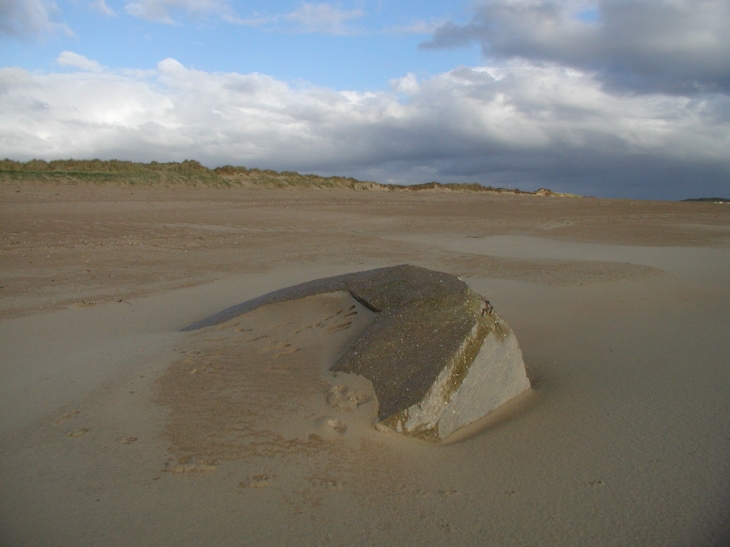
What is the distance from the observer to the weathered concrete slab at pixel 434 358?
3.39 metres

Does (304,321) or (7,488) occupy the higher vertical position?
(304,321)

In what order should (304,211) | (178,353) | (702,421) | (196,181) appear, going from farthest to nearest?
1. (196,181)
2. (304,211)
3. (178,353)
4. (702,421)

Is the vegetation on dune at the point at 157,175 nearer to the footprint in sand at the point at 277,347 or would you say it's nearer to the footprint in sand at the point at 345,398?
the footprint in sand at the point at 277,347

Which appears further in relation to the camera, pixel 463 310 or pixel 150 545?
pixel 463 310

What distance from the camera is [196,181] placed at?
83.9ft

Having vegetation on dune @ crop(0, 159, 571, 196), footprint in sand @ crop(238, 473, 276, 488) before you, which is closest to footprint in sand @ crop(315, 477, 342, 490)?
footprint in sand @ crop(238, 473, 276, 488)

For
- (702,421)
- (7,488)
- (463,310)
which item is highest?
(463,310)

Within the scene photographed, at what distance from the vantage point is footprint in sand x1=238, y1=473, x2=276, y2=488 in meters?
2.81

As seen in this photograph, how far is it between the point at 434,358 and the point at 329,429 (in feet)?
2.65

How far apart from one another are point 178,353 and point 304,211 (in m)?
14.1

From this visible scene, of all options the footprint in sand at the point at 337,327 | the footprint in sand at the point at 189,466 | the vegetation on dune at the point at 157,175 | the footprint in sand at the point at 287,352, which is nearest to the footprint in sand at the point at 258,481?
the footprint in sand at the point at 189,466

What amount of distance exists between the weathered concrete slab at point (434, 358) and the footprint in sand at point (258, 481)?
73 centimetres

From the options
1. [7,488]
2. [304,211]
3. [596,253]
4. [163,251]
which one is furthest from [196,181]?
[7,488]

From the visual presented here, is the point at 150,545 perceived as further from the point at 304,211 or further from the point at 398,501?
the point at 304,211
